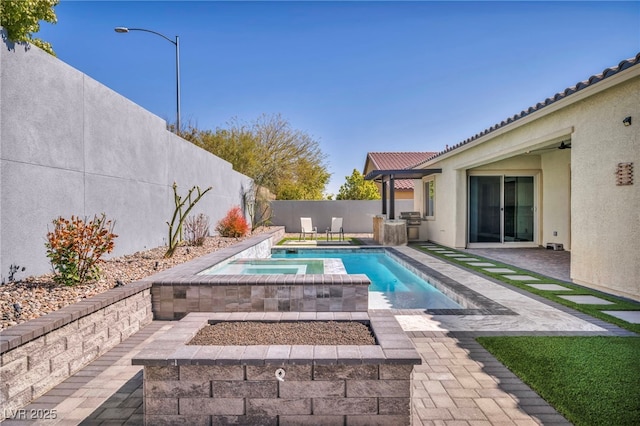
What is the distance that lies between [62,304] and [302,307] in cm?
264

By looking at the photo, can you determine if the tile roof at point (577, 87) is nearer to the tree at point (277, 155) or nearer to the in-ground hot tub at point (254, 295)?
the in-ground hot tub at point (254, 295)

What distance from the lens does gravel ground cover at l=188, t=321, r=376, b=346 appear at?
2730 mm

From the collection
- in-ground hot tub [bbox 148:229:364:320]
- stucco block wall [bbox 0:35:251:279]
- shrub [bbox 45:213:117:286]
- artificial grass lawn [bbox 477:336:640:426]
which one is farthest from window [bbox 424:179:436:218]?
shrub [bbox 45:213:117:286]

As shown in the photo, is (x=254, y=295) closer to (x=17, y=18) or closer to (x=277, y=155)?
(x=17, y=18)

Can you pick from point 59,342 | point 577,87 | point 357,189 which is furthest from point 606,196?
point 357,189

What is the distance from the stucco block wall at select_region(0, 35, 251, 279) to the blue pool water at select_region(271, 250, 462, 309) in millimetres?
4764

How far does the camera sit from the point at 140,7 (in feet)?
33.2

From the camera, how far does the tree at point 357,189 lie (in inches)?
A: 1023

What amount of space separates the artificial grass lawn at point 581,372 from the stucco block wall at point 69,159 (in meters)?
5.40

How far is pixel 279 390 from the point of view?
232 centimetres

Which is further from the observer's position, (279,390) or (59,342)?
(59,342)

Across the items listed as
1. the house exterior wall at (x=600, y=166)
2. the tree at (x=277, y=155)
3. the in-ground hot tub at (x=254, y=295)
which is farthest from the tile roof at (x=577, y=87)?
the tree at (x=277, y=155)

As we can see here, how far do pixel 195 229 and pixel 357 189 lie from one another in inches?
708

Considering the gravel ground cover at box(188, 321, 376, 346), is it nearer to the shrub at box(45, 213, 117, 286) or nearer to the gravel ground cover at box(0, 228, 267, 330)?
the gravel ground cover at box(0, 228, 267, 330)
